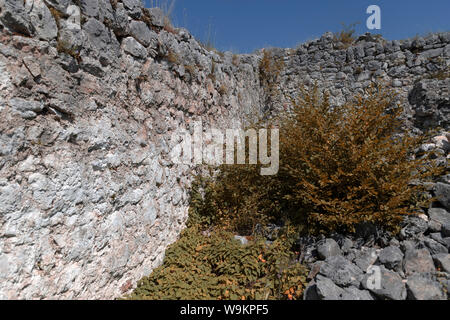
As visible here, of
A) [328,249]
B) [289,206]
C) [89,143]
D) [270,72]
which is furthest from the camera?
[270,72]

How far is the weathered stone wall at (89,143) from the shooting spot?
1.87 metres

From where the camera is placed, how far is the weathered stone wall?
187 cm

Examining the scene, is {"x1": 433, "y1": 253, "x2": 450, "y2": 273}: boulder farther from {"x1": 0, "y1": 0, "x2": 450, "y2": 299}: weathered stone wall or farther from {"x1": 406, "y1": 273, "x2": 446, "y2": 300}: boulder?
{"x1": 0, "y1": 0, "x2": 450, "y2": 299}: weathered stone wall

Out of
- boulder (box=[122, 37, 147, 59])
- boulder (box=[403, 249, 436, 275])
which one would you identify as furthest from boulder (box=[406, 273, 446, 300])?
boulder (box=[122, 37, 147, 59])

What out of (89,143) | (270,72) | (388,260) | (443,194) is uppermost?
(270,72)

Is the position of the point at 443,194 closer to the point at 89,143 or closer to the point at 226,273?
the point at 226,273

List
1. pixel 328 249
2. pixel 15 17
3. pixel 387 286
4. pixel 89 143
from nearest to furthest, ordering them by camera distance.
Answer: pixel 15 17 → pixel 387 286 → pixel 89 143 → pixel 328 249

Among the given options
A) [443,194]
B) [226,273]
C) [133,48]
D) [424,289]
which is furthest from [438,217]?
[133,48]

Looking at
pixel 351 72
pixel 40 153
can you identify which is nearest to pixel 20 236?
pixel 40 153

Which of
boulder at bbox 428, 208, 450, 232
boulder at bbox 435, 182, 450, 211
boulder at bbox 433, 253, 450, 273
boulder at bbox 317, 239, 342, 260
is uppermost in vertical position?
boulder at bbox 435, 182, 450, 211

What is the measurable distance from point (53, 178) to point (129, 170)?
843mm

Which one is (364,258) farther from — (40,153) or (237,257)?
(40,153)

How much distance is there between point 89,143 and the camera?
7.82ft

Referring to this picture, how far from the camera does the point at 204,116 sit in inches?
181
